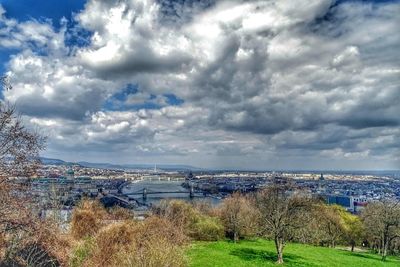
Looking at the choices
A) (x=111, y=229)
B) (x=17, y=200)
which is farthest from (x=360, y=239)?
(x=17, y=200)

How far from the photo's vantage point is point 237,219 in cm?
5697

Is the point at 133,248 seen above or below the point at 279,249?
above

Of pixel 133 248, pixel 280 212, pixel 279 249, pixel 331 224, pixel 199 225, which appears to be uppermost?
pixel 280 212

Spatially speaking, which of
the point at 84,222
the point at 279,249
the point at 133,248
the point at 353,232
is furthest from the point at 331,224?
the point at 133,248

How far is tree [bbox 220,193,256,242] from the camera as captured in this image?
57062 mm

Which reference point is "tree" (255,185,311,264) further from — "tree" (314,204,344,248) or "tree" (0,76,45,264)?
"tree" (314,204,344,248)

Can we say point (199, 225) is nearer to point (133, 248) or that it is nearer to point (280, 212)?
point (280, 212)

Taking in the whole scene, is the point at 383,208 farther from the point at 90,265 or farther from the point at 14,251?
the point at 14,251

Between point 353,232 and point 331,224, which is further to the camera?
point 353,232

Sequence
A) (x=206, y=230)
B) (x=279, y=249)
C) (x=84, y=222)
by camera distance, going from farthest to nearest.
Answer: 1. (x=206, y=230)
2. (x=84, y=222)
3. (x=279, y=249)

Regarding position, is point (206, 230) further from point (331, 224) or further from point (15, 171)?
point (15, 171)

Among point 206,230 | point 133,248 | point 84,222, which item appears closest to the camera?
point 133,248

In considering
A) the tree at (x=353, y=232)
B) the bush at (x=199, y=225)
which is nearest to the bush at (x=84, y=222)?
the bush at (x=199, y=225)

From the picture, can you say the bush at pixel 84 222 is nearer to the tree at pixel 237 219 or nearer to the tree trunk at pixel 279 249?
the tree trunk at pixel 279 249
